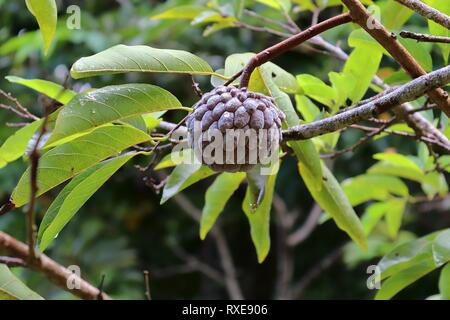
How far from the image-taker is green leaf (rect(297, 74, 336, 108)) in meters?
1.26

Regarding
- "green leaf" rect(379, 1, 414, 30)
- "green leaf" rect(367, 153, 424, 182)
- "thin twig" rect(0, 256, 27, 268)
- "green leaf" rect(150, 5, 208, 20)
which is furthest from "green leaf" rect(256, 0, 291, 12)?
"thin twig" rect(0, 256, 27, 268)

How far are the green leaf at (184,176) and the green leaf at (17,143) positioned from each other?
0.26 metres

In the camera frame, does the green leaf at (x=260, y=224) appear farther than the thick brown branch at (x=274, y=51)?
Yes

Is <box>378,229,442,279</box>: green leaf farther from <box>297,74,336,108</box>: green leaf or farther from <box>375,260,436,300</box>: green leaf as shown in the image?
<box>297,74,336,108</box>: green leaf

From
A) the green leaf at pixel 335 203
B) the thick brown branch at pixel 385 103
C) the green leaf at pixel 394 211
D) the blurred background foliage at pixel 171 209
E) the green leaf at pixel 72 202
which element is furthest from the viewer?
the blurred background foliage at pixel 171 209

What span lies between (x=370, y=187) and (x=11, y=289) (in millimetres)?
1137

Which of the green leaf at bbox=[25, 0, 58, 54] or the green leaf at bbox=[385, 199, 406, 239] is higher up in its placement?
the green leaf at bbox=[385, 199, 406, 239]

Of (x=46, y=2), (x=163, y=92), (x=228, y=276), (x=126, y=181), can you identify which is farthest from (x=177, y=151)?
(x=126, y=181)

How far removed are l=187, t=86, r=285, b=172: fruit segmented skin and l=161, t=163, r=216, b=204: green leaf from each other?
0.30m

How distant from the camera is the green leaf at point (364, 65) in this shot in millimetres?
1279

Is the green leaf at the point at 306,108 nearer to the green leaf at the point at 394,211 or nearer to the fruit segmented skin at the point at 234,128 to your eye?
the fruit segmented skin at the point at 234,128

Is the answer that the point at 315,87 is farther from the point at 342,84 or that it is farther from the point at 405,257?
the point at 405,257

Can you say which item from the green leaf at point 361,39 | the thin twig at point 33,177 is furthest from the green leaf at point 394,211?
the thin twig at point 33,177
